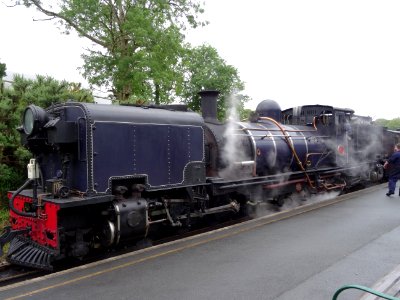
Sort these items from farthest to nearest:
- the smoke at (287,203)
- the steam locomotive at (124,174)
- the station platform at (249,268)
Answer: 1. the smoke at (287,203)
2. the steam locomotive at (124,174)
3. the station platform at (249,268)

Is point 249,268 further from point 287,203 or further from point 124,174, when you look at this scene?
point 287,203

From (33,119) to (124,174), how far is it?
5.44 feet

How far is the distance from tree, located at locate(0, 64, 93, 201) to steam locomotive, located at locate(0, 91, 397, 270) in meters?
2.22

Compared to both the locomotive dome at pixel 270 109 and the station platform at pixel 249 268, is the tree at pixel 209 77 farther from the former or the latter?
the station platform at pixel 249 268

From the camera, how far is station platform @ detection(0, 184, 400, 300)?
450 centimetres

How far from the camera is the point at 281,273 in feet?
16.7

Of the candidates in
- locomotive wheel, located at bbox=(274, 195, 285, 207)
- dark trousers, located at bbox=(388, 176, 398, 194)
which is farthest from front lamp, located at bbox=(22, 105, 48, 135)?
dark trousers, located at bbox=(388, 176, 398, 194)

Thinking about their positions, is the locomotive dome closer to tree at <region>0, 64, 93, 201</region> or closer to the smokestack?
the smokestack

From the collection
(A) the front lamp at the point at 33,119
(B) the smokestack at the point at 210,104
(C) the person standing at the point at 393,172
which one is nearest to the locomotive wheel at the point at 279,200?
(B) the smokestack at the point at 210,104

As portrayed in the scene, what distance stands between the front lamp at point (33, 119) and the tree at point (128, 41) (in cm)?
858

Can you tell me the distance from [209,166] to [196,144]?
1.00m

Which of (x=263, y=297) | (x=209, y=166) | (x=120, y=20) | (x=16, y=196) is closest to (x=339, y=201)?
(x=209, y=166)

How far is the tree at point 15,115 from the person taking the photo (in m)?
8.91

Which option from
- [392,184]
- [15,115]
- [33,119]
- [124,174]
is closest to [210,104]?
[124,174]
